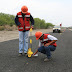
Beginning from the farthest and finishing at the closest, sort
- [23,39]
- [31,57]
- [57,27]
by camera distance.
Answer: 1. [57,27]
2. [23,39]
3. [31,57]

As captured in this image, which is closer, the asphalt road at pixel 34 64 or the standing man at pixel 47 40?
the asphalt road at pixel 34 64

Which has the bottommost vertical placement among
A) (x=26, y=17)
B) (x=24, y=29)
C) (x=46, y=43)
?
(x=46, y=43)

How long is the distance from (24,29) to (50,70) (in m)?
2.04

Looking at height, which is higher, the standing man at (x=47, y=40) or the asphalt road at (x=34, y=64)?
the standing man at (x=47, y=40)

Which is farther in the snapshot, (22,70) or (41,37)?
(41,37)

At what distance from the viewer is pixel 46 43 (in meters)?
3.80

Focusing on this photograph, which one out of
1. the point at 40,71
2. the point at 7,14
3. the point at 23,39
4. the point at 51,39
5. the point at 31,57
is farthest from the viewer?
the point at 7,14

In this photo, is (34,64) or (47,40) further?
(47,40)

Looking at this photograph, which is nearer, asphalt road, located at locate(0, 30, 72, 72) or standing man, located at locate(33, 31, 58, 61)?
asphalt road, located at locate(0, 30, 72, 72)

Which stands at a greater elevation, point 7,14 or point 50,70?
point 7,14

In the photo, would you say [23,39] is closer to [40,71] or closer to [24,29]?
[24,29]

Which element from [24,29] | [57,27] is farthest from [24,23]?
[57,27]

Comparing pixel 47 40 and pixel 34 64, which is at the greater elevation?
pixel 47 40

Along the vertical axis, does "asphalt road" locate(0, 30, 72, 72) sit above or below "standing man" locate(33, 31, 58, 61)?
below
